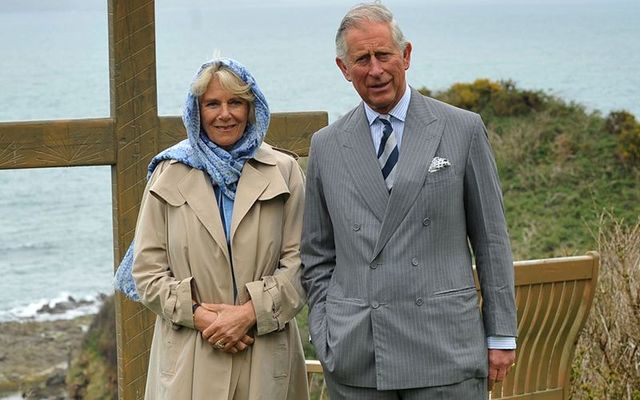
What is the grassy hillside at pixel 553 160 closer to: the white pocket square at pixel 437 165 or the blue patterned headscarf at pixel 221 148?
the blue patterned headscarf at pixel 221 148

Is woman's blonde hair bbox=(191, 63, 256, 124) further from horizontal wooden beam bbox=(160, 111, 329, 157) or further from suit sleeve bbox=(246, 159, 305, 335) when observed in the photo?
horizontal wooden beam bbox=(160, 111, 329, 157)

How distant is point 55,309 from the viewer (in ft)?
64.7

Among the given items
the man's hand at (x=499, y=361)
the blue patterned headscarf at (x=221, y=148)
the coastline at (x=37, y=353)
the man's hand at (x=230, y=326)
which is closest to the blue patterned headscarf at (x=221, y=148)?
the blue patterned headscarf at (x=221, y=148)

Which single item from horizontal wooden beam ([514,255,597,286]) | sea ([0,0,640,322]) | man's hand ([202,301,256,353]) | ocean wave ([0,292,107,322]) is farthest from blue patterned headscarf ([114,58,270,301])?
ocean wave ([0,292,107,322])

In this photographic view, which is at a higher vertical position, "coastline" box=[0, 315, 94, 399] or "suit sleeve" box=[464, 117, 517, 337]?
"suit sleeve" box=[464, 117, 517, 337]

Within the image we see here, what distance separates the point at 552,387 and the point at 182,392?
181 cm

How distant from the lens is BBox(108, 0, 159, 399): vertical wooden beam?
4.45 metres

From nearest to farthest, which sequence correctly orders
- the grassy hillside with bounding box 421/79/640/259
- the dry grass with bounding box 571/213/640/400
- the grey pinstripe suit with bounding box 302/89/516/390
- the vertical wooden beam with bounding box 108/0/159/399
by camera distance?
the grey pinstripe suit with bounding box 302/89/516/390
the vertical wooden beam with bounding box 108/0/159/399
the dry grass with bounding box 571/213/640/400
the grassy hillside with bounding box 421/79/640/259

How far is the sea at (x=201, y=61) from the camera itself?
78.3 feet

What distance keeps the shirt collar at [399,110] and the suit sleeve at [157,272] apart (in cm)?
71

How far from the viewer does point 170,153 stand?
3.83m

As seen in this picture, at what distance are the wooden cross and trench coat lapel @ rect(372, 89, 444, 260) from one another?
1.29m

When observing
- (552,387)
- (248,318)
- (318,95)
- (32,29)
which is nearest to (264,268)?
(248,318)

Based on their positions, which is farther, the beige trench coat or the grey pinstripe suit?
the beige trench coat
